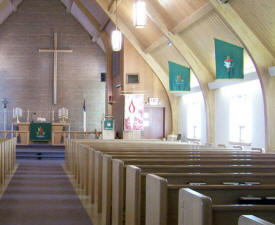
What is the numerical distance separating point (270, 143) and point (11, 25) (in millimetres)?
14044

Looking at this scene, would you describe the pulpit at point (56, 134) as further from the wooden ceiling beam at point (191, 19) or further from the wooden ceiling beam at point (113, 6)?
the wooden ceiling beam at point (191, 19)

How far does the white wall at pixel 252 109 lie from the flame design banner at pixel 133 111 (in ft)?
10.4

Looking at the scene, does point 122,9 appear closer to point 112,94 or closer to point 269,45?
point 112,94

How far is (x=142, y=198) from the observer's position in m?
3.36

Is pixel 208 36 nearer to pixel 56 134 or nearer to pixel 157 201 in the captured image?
pixel 56 134

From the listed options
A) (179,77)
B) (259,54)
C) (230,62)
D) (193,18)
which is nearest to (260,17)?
(259,54)

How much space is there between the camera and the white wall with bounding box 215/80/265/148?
9828mm

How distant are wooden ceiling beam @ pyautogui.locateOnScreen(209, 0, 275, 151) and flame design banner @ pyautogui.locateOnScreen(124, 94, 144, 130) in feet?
20.1

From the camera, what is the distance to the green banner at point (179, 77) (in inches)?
530

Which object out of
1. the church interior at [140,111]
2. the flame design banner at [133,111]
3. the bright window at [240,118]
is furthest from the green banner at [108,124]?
the bright window at [240,118]

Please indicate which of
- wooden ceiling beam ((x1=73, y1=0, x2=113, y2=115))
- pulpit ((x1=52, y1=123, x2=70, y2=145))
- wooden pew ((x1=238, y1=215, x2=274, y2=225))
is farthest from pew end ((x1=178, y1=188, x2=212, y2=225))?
wooden ceiling beam ((x1=73, y1=0, x2=113, y2=115))

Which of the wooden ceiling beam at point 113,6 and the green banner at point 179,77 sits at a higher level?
the wooden ceiling beam at point 113,6

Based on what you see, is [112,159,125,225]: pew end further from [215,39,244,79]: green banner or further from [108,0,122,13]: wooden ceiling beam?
[108,0,122,13]: wooden ceiling beam

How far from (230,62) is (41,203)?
233 inches
